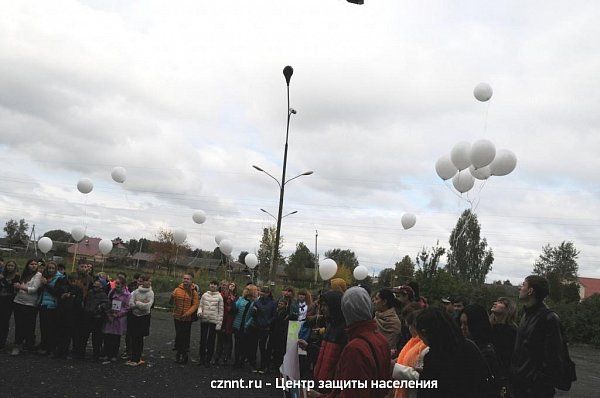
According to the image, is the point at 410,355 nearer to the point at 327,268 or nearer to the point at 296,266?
the point at 327,268

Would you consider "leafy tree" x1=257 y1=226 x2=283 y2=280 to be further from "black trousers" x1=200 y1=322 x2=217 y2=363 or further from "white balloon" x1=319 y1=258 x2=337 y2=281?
"black trousers" x1=200 y1=322 x2=217 y2=363

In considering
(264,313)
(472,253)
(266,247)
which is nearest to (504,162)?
(264,313)

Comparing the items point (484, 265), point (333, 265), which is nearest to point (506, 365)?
point (333, 265)

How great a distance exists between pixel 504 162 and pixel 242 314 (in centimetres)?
718

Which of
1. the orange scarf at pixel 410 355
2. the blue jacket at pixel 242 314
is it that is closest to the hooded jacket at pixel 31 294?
the blue jacket at pixel 242 314

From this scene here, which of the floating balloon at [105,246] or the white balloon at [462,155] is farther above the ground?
the white balloon at [462,155]

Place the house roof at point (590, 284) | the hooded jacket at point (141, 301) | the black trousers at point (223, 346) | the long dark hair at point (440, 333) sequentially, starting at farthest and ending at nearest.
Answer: the house roof at point (590, 284)
the black trousers at point (223, 346)
the hooded jacket at point (141, 301)
the long dark hair at point (440, 333)

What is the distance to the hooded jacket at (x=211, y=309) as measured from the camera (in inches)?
391

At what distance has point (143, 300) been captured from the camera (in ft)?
31.1

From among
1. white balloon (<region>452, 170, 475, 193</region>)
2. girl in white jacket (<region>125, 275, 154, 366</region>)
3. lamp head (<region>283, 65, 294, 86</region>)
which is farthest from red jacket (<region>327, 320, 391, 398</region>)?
lamp head (<region>283, 65, 294, 86</region>)

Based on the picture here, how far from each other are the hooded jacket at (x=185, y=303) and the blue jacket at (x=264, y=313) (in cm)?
127

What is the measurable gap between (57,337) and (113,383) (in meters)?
2.39

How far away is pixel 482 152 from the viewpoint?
1121 cm

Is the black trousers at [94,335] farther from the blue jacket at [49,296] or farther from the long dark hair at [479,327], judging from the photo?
the long dark hair at [479,327]
